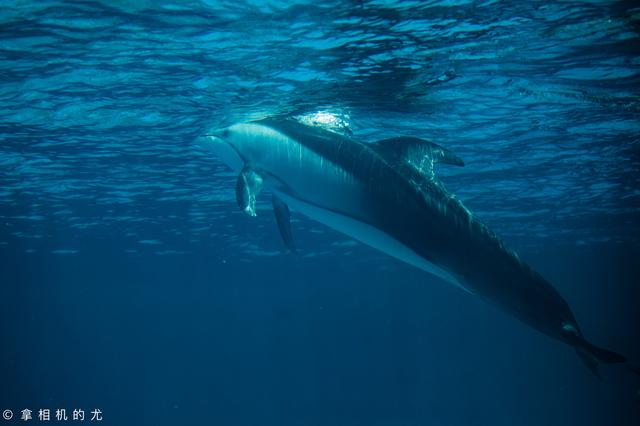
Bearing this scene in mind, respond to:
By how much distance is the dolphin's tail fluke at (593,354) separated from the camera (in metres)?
3.02

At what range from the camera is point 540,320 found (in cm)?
335

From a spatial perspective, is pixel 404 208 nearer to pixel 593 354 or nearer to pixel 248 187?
pixel 593 354

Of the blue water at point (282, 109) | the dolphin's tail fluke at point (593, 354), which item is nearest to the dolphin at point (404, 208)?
the dolphin's tail fluke at point (593, 354)

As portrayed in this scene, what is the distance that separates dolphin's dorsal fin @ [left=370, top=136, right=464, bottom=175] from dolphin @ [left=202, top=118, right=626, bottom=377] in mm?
10

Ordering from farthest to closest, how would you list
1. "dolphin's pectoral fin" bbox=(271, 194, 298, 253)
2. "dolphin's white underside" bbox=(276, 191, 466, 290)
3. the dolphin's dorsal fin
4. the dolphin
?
"dolphin's pectoral fin" bbox=(271, 194, 298, 253), the dolphin's dorsal fin, "dolphin's white underside" bbox=(276, 191, 466, 290), the dolphin

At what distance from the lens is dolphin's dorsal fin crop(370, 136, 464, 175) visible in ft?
14.6

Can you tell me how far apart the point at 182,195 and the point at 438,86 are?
1523 centimetres

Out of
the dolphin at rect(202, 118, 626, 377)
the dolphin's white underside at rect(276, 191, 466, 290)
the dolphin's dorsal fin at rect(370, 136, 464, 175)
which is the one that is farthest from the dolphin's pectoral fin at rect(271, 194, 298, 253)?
the dolphin's dorsal fin at rect(370, 136, 464, 175)

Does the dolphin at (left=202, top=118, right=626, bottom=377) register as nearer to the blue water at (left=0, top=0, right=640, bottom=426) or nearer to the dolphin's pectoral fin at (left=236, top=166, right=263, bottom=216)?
the dolphin's pectoral fin at (left=236, top=166, right=263, bottom=216)

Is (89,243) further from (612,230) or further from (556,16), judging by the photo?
(612,230)

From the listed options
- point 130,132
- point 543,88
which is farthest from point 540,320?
point 130,132

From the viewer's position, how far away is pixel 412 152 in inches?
182

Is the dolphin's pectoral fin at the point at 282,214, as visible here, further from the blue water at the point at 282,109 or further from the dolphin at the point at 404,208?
the blue water at the point at 282,109

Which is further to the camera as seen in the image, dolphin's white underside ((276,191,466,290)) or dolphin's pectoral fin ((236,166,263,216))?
dolphin's pectoral fin ((236,166,263,216))
